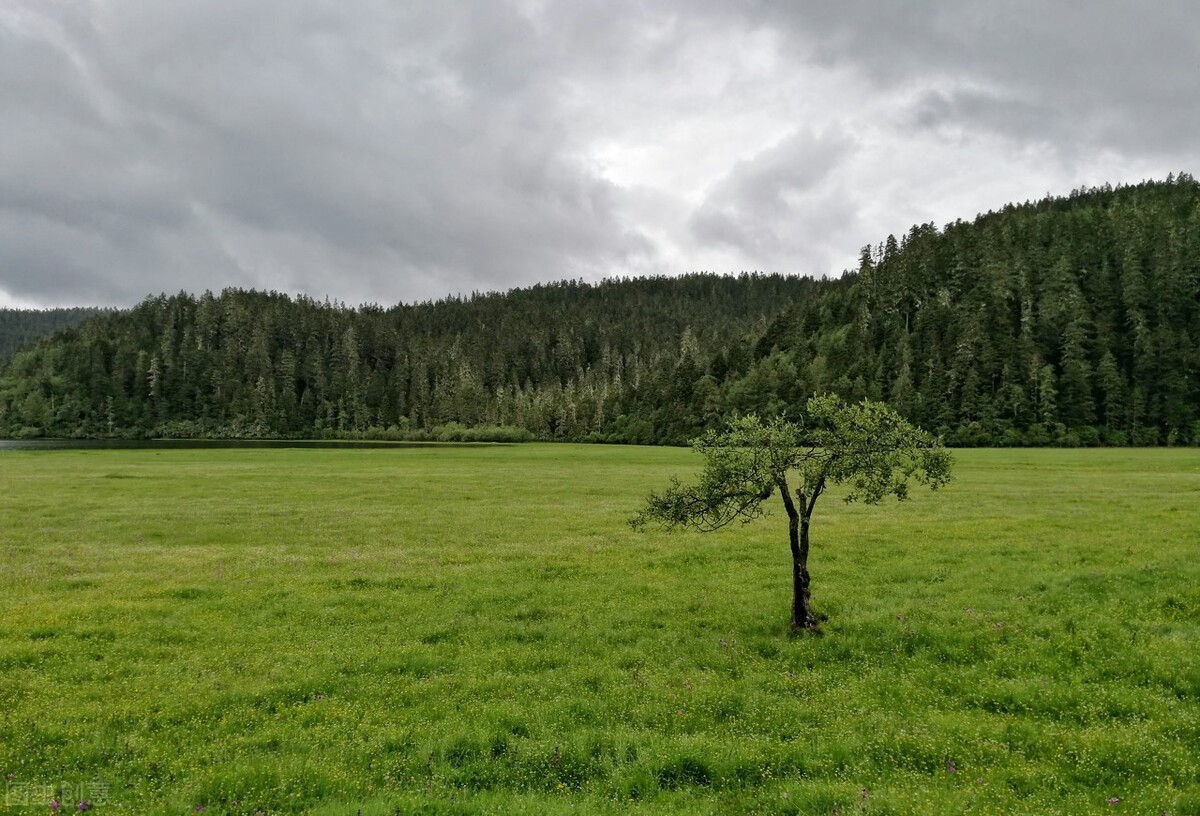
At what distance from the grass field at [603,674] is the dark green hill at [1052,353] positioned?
138022 mm

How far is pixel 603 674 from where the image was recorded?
15039 millimetres

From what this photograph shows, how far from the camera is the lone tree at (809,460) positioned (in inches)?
659

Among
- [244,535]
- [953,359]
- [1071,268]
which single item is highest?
[1071,268]

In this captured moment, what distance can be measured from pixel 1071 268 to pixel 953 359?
61.4 meters

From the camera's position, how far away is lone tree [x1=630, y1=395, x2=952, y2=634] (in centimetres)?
1675

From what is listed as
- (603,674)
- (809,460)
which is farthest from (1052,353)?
(603,674)

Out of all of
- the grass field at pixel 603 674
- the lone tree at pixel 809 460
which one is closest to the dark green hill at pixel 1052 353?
the grass field at pixel 603 674

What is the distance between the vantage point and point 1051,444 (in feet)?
446

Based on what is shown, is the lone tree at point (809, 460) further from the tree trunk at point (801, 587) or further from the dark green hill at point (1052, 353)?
the dark green hill at point (1052, 353)

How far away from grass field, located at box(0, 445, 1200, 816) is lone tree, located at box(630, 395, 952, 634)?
3.87 m

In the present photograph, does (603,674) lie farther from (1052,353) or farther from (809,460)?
(1052,353)

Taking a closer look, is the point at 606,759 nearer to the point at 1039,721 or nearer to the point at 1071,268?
the point at 1039,721

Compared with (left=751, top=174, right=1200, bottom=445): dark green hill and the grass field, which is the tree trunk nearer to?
the grass field

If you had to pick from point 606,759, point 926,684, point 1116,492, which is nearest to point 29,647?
point 606,759
